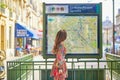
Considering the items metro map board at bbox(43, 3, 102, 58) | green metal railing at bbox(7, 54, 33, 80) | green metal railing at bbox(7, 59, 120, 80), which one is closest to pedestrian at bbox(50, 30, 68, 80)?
green metal railing at bbox(7, 59, 120, 80)

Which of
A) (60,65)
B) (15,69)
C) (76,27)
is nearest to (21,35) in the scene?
(76,27)

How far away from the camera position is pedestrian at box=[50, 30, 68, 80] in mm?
8077

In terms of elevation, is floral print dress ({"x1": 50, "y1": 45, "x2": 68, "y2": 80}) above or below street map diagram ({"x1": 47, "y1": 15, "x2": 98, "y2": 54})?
below

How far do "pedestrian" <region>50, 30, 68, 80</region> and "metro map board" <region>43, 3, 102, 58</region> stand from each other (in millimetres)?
1647

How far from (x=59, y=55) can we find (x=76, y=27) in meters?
2.01

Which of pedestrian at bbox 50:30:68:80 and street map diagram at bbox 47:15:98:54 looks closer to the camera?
pedestrian at bbox 50:30:68:80

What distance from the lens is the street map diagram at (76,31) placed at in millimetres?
9914

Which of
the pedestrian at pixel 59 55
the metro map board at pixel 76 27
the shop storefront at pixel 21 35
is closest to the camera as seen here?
the pedestrian at pixel 59 55

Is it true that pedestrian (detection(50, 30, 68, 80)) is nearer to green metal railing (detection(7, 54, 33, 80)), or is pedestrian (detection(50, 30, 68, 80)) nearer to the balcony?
the balcony

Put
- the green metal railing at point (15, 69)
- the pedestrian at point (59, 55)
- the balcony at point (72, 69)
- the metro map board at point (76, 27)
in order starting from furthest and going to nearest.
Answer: the metro map board at point (76, 27) → the balcony at point (72, 69) → the green metal railing at point (15, 69) → the pedestrian at point (59, 55)

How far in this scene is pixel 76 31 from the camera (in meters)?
9.95

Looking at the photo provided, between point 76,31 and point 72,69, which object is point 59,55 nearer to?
point 72,69

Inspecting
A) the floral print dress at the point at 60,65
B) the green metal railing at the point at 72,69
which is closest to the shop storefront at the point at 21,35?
the green metal railing at the point at 72,69

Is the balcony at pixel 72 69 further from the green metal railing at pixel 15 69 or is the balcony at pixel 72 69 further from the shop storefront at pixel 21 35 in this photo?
the shop storefront at pixel 21 35
